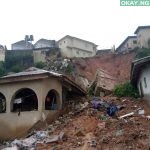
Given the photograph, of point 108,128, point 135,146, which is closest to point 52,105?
point 108,128

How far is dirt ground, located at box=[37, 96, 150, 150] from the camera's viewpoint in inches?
653

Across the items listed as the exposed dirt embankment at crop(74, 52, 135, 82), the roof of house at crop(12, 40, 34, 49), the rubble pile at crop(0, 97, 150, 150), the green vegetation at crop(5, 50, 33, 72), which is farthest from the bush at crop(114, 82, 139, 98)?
the roof of house at crop(12, 40, 34, 49)

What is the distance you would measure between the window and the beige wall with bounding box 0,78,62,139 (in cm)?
48

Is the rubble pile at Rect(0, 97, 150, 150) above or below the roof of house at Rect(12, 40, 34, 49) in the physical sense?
below

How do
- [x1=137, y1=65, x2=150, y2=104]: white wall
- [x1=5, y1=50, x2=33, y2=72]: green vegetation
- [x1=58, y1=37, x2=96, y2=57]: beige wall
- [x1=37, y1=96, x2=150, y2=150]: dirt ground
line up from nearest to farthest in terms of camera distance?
[x1=37, y1=96, x2=150, y2=150]: dirt ground, [x1=137, y1=65, x2=150, y2=104]: white wall, [x1=5, y1=50, x2=33, y2=72]: green vegetation, [x1=58, y1=37, x2=96, y2=57]: beige wall

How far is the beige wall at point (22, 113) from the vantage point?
78.1 ft

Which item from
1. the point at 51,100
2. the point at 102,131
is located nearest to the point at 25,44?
the point at 51,100

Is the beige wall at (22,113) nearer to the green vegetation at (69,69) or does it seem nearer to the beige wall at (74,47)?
the green vegetation at (69,69)

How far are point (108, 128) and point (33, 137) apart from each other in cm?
410

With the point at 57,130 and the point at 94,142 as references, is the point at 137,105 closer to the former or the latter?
the point at 57,130

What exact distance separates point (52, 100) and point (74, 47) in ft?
140

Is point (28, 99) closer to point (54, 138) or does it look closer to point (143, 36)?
point (54, 138)

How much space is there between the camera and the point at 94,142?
1725cm

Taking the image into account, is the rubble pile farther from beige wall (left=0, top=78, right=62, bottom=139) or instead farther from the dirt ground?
beige wall (left=0, top=78, right=62, bottom=139)
